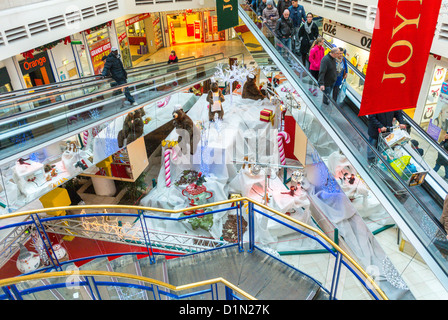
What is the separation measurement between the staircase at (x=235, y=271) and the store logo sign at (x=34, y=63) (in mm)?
10260

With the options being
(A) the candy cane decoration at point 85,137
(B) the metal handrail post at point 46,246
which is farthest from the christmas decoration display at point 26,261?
(A) the candy cane decoration at point 85,137

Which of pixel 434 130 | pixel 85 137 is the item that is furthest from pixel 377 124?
pixel 85 137

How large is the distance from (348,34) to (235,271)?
11548 mm

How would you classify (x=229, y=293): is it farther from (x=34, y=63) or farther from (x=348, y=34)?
(x=348, y=34)

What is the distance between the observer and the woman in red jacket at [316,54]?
764 centimetres

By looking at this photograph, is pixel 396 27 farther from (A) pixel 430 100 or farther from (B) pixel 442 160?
(A) pixel 430 100

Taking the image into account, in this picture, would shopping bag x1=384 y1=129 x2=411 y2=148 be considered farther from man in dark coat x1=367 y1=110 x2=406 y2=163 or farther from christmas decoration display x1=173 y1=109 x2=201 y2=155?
christmas decoration display x1=173 y1=109 x2=201 y2=155

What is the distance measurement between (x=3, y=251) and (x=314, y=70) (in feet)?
21.7

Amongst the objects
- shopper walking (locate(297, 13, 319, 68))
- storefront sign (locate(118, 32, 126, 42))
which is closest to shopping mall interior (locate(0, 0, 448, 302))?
shopper walking (locate(297, 13, 319, 68))

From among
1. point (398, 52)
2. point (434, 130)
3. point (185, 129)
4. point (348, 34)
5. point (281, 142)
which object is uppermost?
point (398, 52)

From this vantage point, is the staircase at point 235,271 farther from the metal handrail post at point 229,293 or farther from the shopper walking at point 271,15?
the shopper walking at point 271,15

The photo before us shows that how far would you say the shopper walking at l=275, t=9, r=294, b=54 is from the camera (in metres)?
9.55

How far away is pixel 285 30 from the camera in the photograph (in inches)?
378

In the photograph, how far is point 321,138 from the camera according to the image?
795 centimetres
